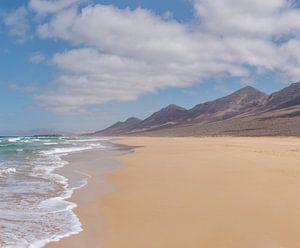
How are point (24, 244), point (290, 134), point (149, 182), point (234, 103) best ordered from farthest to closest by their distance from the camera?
point (234, 103) → point (290, 134) → point (149, 182) → point (24, 244)

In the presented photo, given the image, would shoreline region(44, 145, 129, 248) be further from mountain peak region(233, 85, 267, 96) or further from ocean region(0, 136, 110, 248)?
mountain peak region(233, 85, 267, 96)

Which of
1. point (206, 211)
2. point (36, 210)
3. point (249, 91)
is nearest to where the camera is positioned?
point (206, 211)

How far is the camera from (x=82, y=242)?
6656mm

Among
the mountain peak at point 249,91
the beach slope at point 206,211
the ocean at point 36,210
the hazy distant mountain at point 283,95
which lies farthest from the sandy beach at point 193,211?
the mountain peak at point 249,91

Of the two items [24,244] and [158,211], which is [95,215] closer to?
[158,211]

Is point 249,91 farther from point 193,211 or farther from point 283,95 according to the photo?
point 193,211

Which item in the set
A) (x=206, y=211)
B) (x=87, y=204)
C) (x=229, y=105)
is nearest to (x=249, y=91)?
(x=229, y=105)

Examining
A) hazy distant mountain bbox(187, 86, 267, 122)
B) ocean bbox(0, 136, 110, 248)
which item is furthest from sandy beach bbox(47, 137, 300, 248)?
hazy distant mountain bbox(187, 86, 267, 122)

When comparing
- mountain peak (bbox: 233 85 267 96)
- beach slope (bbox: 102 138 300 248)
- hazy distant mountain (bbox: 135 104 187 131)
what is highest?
mountain peak (bbox: 233 85 267 96)

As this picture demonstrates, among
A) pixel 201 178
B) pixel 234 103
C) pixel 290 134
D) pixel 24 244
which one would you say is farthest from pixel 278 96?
pixel 24 244

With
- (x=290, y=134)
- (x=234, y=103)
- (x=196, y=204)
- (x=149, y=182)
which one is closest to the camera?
(x=196, y=204)

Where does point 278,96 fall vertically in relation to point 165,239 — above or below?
above

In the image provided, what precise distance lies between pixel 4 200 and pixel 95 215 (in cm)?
321

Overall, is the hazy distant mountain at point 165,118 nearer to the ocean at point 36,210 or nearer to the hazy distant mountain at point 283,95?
the hazy distant mountain at point 283,95
